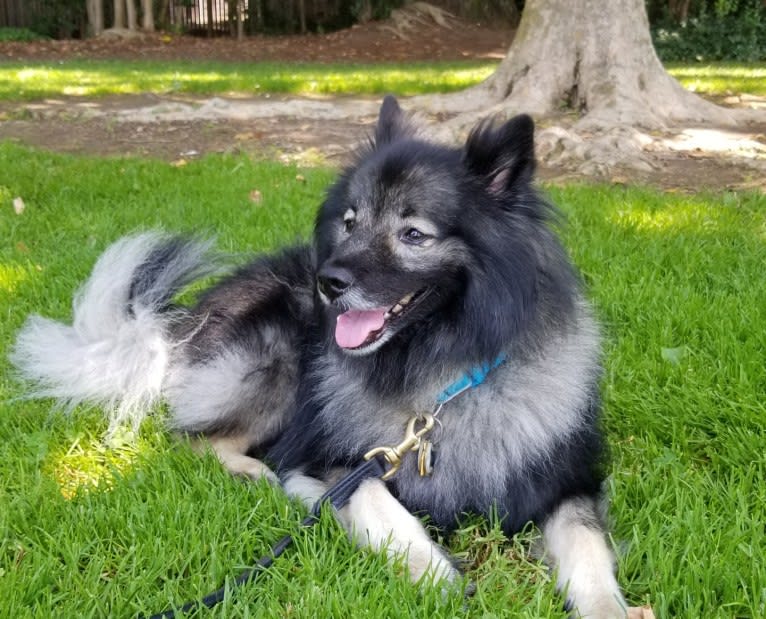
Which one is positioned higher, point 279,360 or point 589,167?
Result: point 589,167

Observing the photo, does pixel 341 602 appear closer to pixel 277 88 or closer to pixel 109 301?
pixel 109 301

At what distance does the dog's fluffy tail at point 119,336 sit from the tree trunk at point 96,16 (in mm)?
23230

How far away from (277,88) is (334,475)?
979 centimetres

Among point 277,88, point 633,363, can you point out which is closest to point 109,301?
point 633,363

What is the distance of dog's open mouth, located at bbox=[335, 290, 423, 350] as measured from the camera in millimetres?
2297

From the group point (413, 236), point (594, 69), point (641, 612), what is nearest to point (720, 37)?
point (594, 69)

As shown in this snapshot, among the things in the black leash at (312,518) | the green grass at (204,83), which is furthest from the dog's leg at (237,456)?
the green grass at (204,83)

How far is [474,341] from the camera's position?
2.29 meters

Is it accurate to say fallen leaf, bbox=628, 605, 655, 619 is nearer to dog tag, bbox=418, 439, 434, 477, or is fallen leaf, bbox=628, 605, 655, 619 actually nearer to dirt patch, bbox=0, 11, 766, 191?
dog tag, bbox=418, 439, 434, 477

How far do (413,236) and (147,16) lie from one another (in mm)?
24481

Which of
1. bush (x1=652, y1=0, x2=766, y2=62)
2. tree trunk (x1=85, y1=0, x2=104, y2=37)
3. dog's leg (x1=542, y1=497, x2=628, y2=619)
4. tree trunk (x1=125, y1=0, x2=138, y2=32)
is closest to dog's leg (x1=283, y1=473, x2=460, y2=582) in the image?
dog's leg (x1=542, y1=497, x2=628, y2=619)

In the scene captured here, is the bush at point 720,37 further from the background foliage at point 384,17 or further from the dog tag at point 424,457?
the dog tag at point 424,457

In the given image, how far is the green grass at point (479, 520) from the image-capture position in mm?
1911

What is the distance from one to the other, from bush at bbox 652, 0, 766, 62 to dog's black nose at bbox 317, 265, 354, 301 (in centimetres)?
1813
